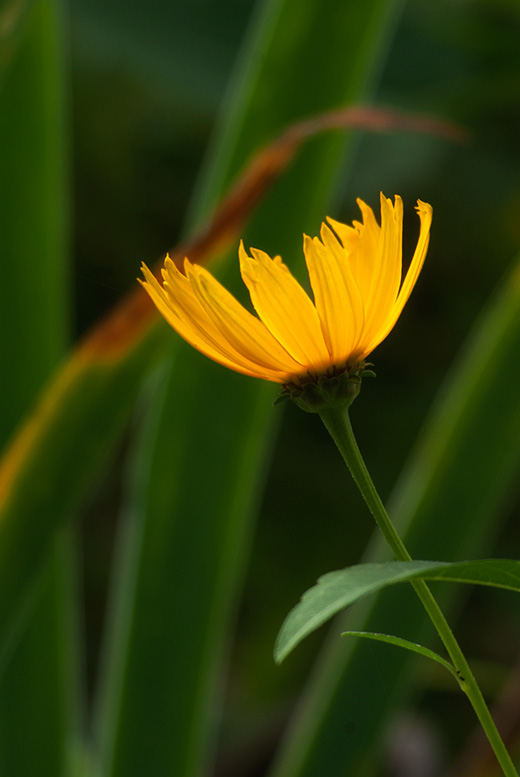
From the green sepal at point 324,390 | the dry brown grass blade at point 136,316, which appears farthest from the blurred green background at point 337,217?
the green sepal at point 324,390

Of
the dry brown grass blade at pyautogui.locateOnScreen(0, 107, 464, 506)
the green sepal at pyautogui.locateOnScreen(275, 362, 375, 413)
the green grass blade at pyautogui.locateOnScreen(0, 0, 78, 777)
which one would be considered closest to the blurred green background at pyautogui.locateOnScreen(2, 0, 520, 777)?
the green grass blade at pyautogui.locateOnScreen(0, 0, 78, 777)

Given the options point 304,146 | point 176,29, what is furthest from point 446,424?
point 176,29

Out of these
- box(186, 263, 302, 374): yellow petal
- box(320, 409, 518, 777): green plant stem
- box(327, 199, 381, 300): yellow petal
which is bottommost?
box(320, 409, 518, 777): green plant stem

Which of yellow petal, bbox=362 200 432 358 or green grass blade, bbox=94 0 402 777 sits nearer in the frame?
yellow petal, bbox=362 200 432 358

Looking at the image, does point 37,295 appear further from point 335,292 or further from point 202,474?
point 335,292

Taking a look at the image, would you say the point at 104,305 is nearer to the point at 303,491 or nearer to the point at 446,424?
the point at 303,491

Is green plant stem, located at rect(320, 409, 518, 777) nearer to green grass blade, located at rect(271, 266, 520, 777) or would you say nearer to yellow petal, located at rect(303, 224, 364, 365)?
yellow petal, located at rect(303, 224, 364, 365)

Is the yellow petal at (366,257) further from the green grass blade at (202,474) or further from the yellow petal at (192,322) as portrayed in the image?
the green grass blade at (202,474)

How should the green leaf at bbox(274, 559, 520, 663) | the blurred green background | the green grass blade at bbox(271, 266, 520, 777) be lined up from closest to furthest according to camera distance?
1. the green leaf at bbox(274, 559, 520, 663)
2. the green grass blade at bbox(271, 266, 520, 777)
3. the blurred green background
